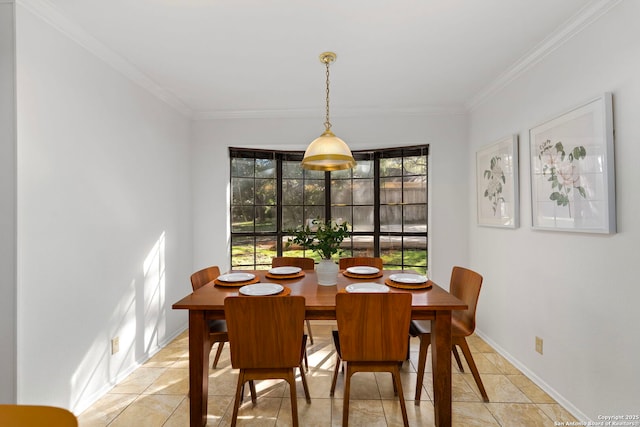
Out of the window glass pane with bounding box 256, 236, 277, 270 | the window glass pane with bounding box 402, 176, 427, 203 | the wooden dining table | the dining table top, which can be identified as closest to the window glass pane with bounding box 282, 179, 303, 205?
the window glass pane with bounding box 256, 236, 277, 270

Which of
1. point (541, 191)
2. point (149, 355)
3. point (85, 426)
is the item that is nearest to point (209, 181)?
point (149, 355)

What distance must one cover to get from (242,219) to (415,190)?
2.17 m

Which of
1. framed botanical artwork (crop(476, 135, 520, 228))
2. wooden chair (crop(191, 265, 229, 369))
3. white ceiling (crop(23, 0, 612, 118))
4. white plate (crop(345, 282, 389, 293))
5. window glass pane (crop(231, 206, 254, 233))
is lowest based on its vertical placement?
wooden chair (crop(191, 265, 229, 369))

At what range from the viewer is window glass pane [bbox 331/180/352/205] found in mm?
4234

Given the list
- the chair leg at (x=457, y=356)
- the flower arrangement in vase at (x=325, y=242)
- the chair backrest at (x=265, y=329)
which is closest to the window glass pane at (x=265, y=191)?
the flower arrangement in vase at (x=325, y=242)

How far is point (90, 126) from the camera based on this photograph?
227cm

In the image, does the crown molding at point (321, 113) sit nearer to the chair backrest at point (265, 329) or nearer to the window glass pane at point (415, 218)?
the window glass pane at point (415, 218)

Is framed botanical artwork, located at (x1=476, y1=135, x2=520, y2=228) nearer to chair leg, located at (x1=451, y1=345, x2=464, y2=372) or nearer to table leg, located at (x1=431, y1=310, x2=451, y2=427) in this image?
chair leg, located at (x1=451, y1=345, x2=464, y2=372)

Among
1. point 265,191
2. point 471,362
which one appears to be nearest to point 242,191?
point 265,191

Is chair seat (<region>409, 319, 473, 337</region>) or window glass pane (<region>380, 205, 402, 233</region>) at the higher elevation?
window glass pane (<region>380, 205, 402, 233</region>)

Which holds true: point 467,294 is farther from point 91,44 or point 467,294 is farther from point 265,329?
point 91,44

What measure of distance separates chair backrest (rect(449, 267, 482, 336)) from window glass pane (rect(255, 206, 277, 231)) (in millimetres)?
2375

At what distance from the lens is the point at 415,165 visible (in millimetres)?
3955

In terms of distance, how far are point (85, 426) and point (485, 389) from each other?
8.82ft
